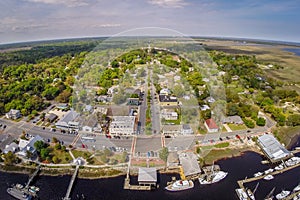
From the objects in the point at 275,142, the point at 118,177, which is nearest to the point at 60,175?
the point at 118,177

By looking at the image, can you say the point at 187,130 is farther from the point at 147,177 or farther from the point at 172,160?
the point at 147,177

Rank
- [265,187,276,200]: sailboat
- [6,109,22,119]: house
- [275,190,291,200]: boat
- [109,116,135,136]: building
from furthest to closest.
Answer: [6,109,22,119]: house < [109,116,135,136]: building < [275,190,291,200]: boat < [265,187,276,200]: sailboat

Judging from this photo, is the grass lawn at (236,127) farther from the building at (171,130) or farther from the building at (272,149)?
the building at (171,130)

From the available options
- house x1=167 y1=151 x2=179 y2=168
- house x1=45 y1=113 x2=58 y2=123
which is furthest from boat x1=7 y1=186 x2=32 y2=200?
house x1=167 y1=151 x2=179 y2=168

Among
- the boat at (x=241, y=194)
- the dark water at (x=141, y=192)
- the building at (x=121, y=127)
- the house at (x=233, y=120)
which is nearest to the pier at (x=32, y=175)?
the dark water at (x=141, y=192)

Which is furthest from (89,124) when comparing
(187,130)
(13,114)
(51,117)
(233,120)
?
(233,120)

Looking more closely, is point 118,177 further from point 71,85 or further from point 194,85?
point 71,85

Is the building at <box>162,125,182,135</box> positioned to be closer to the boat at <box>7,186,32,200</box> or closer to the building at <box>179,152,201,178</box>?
the building at <box>179,152,201,178</box>
